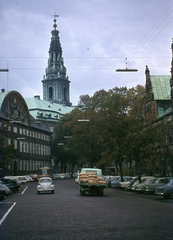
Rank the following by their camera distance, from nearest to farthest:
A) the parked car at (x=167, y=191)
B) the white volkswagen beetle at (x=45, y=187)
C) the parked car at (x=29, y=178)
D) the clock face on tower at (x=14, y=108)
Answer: the parked car at (x=167, y=191)
the white volkswagen beetle at (x=45, y=187)
the parked car at (x=29, y=178)
the clock face on tower at (x=14, y=108)

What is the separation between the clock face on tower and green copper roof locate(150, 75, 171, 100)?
111ft

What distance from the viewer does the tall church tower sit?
162 m

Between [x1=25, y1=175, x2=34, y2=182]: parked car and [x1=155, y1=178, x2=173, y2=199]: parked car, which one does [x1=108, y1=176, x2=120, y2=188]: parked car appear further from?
[x1=25, y1=175, x2=34, y2=182]: parked car

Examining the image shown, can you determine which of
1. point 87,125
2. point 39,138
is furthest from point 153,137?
point 39,138

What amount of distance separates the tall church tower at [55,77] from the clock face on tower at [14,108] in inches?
2575

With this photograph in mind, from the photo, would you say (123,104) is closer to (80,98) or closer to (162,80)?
(162,80)

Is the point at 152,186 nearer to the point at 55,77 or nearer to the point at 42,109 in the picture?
the point at 42,109

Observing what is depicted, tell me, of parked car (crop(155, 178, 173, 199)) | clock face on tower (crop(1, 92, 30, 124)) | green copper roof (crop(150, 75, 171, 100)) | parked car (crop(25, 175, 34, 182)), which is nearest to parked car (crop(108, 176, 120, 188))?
green copper roof (crop(150, 75, 171, 100))

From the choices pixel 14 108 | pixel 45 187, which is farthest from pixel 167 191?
pixel 14 108

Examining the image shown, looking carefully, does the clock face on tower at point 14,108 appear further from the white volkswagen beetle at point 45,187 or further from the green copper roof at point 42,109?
the white volkswagen beetle at point 45,187

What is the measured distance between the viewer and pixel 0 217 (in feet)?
52.7

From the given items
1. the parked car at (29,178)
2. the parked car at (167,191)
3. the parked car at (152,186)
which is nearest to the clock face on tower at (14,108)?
the parked car at (29,178)

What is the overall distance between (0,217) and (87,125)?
49.5m

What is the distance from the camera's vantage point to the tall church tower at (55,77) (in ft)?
532
